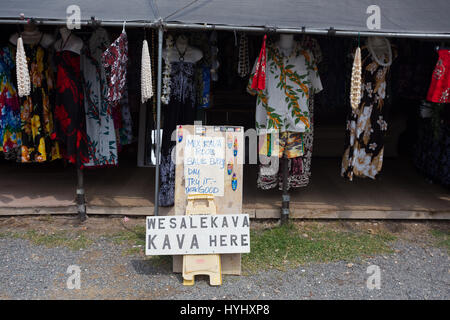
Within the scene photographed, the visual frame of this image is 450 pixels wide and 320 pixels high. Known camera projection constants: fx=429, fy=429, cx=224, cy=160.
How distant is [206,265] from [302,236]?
1.26m

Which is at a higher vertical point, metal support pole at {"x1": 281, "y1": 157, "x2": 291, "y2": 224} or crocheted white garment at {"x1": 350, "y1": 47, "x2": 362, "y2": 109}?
crocheted white garment at {"x1": 350, "y1": 47, "x2": 362, "y2": 109}

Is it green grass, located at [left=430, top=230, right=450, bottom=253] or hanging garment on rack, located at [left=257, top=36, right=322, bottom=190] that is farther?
hanging garment on rack, located at [left=257, top=36, right=322, bottom=190]

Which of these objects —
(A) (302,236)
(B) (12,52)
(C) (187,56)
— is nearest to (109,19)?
(C) (187,56)

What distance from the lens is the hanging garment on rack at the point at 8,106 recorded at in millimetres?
4418

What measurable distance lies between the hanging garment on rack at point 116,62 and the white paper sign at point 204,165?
786 millimetres

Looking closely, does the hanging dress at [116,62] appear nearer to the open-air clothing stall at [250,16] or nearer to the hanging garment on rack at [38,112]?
the open-air clothing stall at [250,16]

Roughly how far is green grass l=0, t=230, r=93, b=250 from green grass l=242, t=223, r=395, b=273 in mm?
1550

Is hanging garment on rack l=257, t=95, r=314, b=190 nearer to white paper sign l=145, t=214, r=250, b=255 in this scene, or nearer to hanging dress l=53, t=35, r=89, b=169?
white paper sign l=145, t=214, r=250, b=255

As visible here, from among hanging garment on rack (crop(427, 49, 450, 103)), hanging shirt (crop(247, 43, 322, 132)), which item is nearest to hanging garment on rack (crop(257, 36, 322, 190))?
hanging shirt (crop(247, 43, 322, 132))

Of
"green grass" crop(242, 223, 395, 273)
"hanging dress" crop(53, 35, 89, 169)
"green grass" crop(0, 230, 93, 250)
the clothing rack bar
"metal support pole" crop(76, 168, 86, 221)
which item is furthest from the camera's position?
"metal support pole" crop(76, 168, 86, 221)

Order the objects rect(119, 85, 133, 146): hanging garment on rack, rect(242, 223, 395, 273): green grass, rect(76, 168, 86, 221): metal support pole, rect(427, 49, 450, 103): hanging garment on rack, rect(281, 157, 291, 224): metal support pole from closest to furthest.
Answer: rect(242, 223, 395, 273): green grass
rect(427, 49, 450, 103): hanging garment on rack
rect(281, 157, 291, 224): metal support pole
rect(76, 168, 86, 221): metal support pole
rect(119, 85, 133, 146): hanging garment on rack

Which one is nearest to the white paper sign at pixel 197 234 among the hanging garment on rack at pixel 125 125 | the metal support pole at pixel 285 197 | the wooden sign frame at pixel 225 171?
the wooden sign frame at pixel 225 171

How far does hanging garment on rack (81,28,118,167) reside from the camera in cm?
430

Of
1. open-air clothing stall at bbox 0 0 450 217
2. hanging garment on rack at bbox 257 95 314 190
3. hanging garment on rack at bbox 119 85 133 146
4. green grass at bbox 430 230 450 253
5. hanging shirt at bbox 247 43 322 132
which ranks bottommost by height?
green grass at bbox 430 230 450 253
